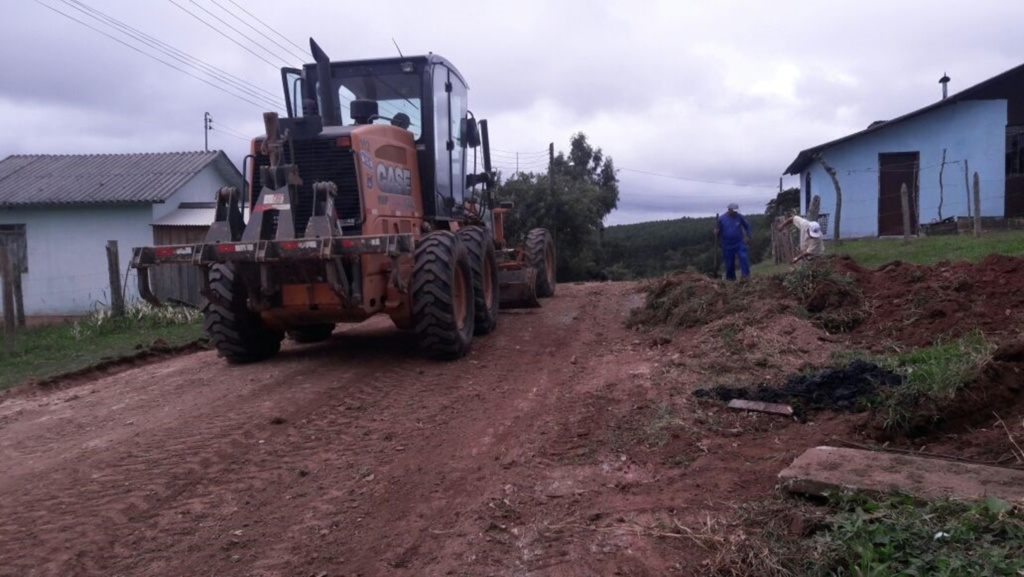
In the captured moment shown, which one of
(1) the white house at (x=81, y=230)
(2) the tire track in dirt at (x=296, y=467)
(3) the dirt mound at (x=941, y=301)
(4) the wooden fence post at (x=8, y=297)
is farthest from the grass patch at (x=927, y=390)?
(1) the white house at (x=81, y=230)

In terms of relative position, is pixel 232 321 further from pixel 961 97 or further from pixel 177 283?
pixel 961 97

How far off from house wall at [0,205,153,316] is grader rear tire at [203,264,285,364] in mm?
13781

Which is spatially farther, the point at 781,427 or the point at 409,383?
the point at 409,383

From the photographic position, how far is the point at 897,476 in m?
4.53

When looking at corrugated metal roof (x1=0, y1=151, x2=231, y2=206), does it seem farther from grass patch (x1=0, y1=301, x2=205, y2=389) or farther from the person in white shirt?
the person in white shirt

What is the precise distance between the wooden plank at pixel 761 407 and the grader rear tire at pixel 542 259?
8.81 metres

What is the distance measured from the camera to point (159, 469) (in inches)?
235

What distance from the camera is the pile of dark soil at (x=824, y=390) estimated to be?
6.45 m

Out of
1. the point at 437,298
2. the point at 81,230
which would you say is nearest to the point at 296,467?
the point at 437,298

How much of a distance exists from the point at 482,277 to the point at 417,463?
518cm

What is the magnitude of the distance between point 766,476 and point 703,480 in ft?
1.18

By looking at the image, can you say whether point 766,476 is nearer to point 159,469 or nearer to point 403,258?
point 159,469

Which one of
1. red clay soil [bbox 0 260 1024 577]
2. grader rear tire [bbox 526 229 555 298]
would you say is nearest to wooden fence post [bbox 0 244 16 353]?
red clay soil [bbox 0 260 1024 577]

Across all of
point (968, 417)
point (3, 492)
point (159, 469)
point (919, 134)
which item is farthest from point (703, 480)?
point (919, 134)
